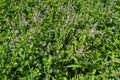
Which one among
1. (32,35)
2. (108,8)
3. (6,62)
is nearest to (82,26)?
(108,8)

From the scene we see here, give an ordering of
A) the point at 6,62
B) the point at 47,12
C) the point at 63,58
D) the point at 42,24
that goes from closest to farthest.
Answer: the point at 6,62 → the point at 63,58 → the point at 42,24 → the point at 47,12

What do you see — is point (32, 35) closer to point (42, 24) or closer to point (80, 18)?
point (42, 24)

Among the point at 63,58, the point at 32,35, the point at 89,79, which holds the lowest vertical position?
the point at 89,79

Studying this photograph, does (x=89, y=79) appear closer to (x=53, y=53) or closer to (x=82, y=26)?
(x=53, y=53)

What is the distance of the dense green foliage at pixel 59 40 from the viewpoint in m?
4.70

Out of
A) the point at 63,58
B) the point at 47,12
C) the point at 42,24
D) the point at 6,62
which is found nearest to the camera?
the point at 6,62

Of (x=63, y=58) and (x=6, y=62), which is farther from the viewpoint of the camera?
(x=63, y=58)

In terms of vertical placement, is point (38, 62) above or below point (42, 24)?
below

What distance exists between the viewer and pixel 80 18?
5.70 m

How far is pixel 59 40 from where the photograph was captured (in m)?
5.20

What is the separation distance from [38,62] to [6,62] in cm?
55

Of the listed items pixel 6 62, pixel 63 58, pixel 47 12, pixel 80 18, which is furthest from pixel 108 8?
pixel 6 62

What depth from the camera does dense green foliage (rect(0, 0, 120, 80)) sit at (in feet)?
15.4

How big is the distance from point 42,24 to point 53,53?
0.72 m
